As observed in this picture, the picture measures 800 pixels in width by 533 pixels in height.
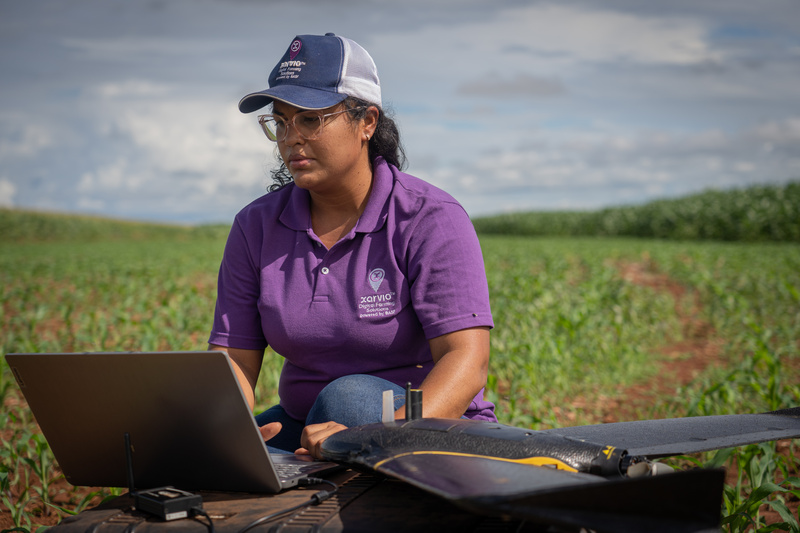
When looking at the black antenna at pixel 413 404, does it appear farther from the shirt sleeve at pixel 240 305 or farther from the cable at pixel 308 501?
the shirt sleeve at pixel 240 305

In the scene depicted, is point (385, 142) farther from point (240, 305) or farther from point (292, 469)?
point (292, 469)

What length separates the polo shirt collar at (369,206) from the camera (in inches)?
80.7

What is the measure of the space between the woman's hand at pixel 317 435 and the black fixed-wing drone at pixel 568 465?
0.08 meters

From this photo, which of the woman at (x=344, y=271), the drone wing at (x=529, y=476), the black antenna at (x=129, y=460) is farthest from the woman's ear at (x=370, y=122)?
the black antenna at (x=129, y=460)

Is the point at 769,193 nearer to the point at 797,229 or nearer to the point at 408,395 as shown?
the point at 797,229

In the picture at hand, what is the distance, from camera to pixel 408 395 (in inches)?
57.9

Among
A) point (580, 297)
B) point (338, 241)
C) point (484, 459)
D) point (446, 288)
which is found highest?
point (338, 241)

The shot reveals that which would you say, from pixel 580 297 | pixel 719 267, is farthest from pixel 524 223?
pixel 580 297

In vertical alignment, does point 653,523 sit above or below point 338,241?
below

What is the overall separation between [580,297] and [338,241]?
A: 5.87 m

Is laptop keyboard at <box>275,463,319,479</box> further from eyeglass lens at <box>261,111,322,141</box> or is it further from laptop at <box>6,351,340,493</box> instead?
eyeglass lens at <box>261,111,322,141</box>

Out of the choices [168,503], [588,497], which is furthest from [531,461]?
[168,503]

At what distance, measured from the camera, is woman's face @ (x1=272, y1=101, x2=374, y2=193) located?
6.53 ft

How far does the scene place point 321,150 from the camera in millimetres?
1999
